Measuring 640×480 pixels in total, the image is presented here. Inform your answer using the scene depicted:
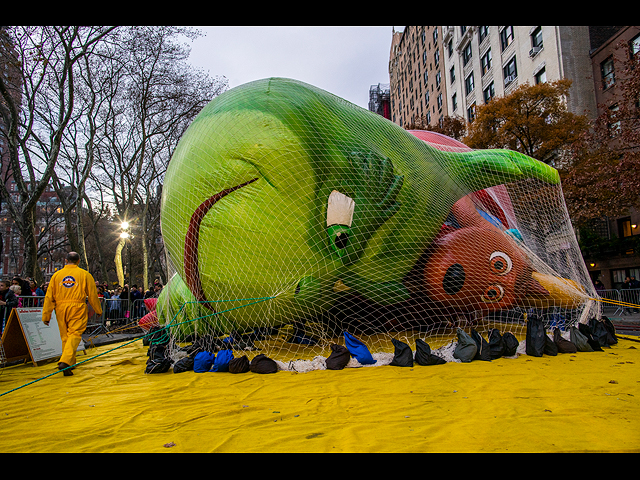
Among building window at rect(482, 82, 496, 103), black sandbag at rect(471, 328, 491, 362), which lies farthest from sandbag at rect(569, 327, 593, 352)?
building window at rect(482, 82, 496, 103)

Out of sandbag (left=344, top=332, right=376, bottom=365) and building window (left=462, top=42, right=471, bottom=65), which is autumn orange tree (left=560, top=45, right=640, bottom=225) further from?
building window (left=462, top=42, right=471, bottom=65)

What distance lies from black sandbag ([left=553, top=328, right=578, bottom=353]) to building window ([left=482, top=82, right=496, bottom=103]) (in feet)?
89.4

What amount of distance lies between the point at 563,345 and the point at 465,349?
1512 mm

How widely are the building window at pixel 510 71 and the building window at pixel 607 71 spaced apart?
500 centimetres

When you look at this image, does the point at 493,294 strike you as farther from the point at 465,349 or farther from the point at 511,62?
the point at 511,62

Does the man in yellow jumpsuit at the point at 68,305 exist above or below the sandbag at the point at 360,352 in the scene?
above

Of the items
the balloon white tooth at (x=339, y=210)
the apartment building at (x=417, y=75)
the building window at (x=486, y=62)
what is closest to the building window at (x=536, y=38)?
the building window at (x=486, y=62)

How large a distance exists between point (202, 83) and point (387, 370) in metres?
19.2

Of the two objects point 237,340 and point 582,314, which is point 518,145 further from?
point 237,340

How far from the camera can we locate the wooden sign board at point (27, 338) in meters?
5.84

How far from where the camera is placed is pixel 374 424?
8.65ft

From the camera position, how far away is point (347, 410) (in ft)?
9.86

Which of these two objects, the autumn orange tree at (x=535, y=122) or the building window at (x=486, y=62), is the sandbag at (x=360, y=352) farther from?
the building window at (x=486, y=62)
